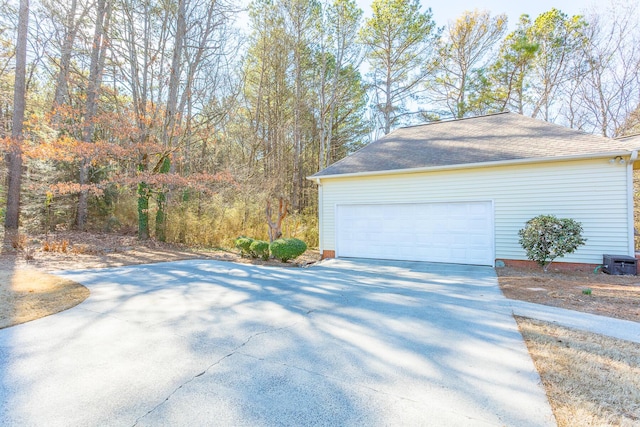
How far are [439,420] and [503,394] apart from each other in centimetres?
59

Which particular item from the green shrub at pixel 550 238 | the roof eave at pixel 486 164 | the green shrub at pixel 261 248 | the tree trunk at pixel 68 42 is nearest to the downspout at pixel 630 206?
the roof eave at pixel 486 164

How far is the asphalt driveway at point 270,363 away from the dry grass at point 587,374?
12cm

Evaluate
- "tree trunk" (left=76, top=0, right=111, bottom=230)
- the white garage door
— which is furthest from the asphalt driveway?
"tree trunk" (left=76, top=0, right=111, bottom=230)

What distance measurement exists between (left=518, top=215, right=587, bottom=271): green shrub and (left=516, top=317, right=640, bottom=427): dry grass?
409cm

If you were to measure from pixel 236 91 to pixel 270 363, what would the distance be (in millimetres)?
11699

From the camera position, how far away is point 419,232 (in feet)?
27.7

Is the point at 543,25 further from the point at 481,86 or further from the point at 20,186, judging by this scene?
the point at 20,186

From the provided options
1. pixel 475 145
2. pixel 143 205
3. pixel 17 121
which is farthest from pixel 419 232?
pixel 17 121

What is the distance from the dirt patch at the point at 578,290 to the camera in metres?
4.00

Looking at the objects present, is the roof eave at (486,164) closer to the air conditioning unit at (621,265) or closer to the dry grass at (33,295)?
the air conditioning unit at (621,265)

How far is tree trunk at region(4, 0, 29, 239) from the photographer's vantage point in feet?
33.5

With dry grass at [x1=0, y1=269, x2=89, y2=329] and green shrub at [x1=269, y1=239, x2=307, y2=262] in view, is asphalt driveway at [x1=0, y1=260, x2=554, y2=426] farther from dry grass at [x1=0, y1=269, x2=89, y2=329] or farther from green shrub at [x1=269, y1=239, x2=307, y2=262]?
green shrub at [x1=269, y1=239, x2=307, y2=262]

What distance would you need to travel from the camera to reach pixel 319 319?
357 centimetres

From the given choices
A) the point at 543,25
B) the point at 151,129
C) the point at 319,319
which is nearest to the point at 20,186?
the point at 151,129
